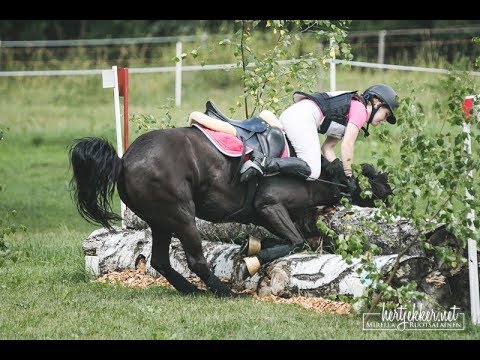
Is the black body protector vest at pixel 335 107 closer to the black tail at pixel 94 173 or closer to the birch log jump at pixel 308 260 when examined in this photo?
the birch log jump at pixel 308 260

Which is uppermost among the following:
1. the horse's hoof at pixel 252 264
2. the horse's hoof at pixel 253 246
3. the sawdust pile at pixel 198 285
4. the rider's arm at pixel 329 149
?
the rider's arm at pixel 329 149

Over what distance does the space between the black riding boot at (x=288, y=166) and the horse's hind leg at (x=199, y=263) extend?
806 mm

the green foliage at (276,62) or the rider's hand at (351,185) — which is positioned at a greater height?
the green foliage at (276,62)

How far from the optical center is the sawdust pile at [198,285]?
A: 8211mm

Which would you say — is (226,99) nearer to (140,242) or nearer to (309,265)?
(140,242)

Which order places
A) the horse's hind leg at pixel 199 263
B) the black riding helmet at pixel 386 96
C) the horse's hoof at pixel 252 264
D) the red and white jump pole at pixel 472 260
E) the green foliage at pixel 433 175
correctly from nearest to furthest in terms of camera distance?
the green foliage at pixel 433 175, the red and white jump pole at pixel 472 260, the horse's hind leg at pixel 199 263, the horse's hoof at pixel 252 264, the black riding helmet at pixel 386 96

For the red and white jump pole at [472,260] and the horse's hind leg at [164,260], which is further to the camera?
the horse's hind leg at [164,260]

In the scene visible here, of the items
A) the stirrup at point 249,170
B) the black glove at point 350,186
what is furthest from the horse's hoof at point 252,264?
the black glove at point 350,186

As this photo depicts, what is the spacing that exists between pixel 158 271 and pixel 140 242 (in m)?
0.86

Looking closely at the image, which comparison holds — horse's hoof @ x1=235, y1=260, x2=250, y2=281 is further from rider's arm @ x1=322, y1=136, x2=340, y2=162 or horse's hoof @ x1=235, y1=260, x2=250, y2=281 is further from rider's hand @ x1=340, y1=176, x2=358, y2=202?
rider's arm @ x1=322, y1=136, x2=340, y2=162

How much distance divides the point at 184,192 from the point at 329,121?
1518 millimetres

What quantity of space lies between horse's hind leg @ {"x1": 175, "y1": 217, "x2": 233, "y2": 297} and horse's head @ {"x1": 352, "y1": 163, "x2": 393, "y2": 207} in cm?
→ 145

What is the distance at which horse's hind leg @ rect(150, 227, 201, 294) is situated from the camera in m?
9.05

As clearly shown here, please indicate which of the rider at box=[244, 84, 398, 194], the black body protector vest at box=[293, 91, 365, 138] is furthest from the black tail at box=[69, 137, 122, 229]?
the black body protector vest at box=[293, 91, 365, 138]
